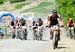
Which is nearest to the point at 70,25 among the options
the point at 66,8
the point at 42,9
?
the point at 66,8

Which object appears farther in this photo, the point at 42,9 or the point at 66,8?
the point at 42,9

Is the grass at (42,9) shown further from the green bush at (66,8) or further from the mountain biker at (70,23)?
the mountain biker at (70,23)

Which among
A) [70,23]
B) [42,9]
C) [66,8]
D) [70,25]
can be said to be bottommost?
[42,9]

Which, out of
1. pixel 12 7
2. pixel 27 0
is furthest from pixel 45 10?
pixel 27 0

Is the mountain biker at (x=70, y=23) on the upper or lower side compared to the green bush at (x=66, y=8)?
lower

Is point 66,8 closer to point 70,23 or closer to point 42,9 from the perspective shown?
point 70,23

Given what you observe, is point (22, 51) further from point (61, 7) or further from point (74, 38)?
point (61, 7)

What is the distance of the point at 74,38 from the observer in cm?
2603

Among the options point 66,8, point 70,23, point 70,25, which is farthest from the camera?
point 66,8

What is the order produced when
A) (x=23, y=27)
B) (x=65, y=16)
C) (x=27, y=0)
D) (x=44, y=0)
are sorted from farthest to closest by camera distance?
1. (x=27, y=0)
2. (x=44, y=0)
3. (x=65, y=16)
4. (x=23, y=27)

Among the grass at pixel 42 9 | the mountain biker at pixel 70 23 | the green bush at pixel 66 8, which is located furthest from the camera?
the grass at pixel 42 9

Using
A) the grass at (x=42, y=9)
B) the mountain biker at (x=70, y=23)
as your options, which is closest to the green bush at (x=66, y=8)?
the mountain biker at (x=70, y=23)

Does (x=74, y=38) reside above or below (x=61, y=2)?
below

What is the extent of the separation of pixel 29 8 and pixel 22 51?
68152 millimetres
